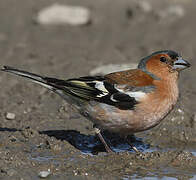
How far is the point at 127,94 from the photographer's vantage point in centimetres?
624

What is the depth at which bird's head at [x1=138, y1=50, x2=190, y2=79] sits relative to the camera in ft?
21.2

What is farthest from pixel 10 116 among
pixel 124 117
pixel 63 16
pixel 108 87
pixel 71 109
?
pixel 63 16

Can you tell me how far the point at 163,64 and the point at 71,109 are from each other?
6.45 ft

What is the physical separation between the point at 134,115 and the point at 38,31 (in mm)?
5778

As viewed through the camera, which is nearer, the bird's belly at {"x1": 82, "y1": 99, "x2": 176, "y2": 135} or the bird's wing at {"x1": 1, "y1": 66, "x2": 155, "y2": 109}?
the bird's belly at {"x1": 82, "y1": 99, "x2": 176, "y2": 135}

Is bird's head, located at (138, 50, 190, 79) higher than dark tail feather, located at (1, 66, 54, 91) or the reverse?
higher

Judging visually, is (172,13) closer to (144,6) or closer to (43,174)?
(144,6)

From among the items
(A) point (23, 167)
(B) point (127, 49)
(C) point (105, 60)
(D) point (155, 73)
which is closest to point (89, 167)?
(A) point (23, 167)

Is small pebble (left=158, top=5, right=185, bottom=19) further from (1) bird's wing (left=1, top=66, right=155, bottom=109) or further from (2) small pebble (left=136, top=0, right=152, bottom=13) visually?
(1) bird's wing (left=1, top=66, right=155, bottom=109)

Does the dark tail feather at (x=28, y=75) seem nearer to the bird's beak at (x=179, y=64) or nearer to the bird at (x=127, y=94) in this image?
the bird at (x=127, y=94)

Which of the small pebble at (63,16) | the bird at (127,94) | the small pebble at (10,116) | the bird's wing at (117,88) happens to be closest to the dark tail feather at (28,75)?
the bird at (127,94)

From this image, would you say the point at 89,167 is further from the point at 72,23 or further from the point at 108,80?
the point at 72,23

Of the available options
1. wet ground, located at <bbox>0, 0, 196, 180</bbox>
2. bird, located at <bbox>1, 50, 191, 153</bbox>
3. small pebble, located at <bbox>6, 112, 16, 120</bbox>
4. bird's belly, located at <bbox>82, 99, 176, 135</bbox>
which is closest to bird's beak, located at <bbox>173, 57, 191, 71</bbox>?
bird, located at <bbox>1, 50, 191, 153</bbox>

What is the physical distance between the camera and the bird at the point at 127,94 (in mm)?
6145
